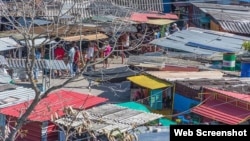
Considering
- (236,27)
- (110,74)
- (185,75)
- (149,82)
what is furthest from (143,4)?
(149,82)

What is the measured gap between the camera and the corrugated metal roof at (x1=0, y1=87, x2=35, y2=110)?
11.7 meters

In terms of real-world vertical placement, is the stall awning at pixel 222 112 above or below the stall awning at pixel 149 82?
above

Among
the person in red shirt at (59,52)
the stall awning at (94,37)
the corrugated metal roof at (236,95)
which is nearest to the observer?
the corrugated metal roof at (236,95)

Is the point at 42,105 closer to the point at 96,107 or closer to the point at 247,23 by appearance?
the point at 96,107

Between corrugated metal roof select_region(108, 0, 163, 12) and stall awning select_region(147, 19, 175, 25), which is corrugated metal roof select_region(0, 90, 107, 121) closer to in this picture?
stall awning select_region(147, 19, 175, 25)

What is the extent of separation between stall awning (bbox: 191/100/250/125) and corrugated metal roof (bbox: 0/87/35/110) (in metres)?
3.23

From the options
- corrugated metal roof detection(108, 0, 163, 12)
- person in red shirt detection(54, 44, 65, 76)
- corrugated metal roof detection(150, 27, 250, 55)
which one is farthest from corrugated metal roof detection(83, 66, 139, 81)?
corrugated metal roof detection(108, 0, 163, 12)

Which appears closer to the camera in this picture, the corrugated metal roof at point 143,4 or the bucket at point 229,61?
the bucket at point 229,61

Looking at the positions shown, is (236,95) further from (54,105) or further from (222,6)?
(222,6)

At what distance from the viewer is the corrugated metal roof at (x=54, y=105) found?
10859 mm

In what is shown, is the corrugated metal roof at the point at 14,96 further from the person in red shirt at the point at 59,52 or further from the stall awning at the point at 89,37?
the person in red shirt at the point at 59,52

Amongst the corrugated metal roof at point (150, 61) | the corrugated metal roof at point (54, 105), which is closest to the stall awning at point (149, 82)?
the corrugated metal roof at point (150, 61)

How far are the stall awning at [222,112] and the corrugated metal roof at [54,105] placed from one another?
1.99 metres

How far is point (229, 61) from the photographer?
49.5ft
